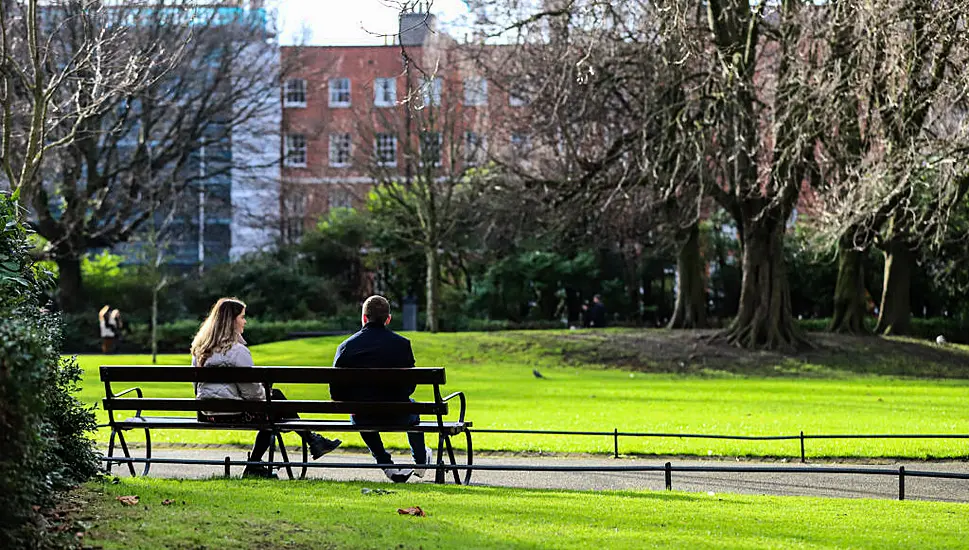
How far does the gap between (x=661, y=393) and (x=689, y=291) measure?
1498 centimetres

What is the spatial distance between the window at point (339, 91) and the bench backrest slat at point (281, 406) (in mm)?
58943

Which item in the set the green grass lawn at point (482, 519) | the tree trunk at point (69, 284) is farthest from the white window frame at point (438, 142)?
the green grass lawn at point (482, 519)

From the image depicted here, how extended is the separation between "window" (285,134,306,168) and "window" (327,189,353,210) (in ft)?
7.51

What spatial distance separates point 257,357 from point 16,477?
29314mm

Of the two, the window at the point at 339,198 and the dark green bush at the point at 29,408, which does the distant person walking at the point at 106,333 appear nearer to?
the window at the point at 339,198

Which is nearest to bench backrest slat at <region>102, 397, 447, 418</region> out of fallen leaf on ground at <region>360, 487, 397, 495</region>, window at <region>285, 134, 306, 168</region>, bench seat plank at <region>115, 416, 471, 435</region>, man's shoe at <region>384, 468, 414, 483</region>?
bench seat plank at <region>115, 416, 471, 435</region>

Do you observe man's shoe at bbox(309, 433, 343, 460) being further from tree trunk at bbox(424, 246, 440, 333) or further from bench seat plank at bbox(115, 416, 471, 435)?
tree trunk at bbox(424, 246, 440, 333)

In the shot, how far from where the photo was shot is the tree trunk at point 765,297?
31.9 m

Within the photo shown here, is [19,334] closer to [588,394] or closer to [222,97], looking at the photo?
[588,394]

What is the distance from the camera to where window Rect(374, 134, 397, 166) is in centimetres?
4550

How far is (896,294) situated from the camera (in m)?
36.4

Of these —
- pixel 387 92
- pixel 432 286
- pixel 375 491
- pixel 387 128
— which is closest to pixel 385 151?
pixel 387 128

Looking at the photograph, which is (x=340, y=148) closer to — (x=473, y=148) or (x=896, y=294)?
(x=473, y=148)

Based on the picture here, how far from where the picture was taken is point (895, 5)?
18.6 m
